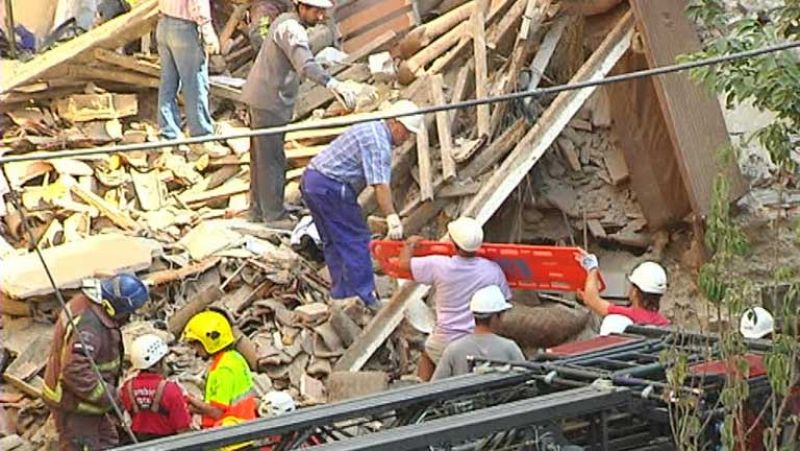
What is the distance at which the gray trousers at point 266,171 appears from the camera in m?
10.6

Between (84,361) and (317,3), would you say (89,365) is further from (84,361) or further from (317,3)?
(317,3)

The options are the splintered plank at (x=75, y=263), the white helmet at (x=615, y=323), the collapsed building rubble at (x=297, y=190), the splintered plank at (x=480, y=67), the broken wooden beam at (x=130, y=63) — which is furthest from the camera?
the broken wooden beam at (x=130, y=63)

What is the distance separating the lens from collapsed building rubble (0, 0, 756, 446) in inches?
385

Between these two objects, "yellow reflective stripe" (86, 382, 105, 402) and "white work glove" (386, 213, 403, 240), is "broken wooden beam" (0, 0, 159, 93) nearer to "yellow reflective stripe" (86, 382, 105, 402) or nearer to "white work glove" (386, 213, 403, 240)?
"white work glove" (386, 213, 403, 240)

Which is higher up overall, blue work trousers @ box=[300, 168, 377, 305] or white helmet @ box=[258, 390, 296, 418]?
blue work trousers @ box=[300, 168, 377, 305]

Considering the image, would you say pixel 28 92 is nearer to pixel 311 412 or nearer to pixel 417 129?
pixel 417 129

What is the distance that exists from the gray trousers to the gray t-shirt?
142 inches

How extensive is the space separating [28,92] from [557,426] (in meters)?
8.54

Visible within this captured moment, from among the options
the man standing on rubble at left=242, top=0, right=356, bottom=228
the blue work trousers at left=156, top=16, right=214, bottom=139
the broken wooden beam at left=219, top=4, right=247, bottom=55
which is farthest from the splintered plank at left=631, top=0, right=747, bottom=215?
the broken wooden beam at left=219, top=4, right=247, bottom=55

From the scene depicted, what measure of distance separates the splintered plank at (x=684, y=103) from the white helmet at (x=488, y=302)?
258 centimetres

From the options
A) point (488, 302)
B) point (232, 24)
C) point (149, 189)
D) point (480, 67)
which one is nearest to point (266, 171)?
point (149, 189)

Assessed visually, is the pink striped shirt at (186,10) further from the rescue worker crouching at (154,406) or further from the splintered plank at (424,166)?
the rescue worker crouching at (154,406)

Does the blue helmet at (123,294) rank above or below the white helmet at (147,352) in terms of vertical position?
above

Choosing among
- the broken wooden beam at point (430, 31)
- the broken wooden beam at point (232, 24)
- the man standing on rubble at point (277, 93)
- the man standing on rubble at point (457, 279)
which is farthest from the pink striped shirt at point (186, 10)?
the man standing on rubble at point (457, 279)
